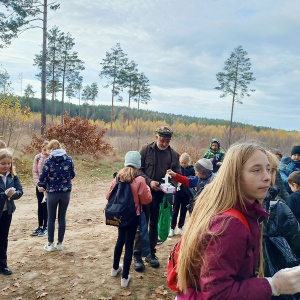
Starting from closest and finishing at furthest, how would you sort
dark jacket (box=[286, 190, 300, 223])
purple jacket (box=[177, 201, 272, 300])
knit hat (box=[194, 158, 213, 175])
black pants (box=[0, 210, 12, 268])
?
purple jacket (box=[177, 201, 272, 300]) < dark jacket (box=[286, 190, 300, 223]) < black pants (box=[0, 210, 12, 268]) < knit hat (box=[194, 158, 213, 175])

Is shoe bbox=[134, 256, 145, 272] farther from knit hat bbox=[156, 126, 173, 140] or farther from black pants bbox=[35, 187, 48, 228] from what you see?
black pants bbox=[35, 187, 48, 228]

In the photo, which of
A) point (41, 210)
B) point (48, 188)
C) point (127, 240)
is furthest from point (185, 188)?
point (41, 210)

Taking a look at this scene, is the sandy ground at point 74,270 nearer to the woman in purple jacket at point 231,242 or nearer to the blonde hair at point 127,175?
the blonde hair at point 127,175

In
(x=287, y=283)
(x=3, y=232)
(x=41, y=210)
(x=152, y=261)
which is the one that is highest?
(x=287, y=283)

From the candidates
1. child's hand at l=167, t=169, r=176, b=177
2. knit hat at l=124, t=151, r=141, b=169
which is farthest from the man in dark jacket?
knit hat at l=124, t=151, r=141, b=169

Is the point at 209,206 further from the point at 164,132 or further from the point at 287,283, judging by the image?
the point at 164,132

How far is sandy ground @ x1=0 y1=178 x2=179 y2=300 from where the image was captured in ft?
12.6

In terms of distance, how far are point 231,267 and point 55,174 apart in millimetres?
4104

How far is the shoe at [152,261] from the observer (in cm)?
452

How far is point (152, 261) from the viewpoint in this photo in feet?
14.9

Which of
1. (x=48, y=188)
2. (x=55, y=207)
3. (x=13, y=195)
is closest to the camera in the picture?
(x=13, y=195)

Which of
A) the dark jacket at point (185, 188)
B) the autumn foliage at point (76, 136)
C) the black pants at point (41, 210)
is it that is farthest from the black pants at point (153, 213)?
the autumn foliage at point (76, 136)

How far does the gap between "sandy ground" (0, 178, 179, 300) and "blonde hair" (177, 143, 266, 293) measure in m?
2.63

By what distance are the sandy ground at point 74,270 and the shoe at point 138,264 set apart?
0.09 metres
